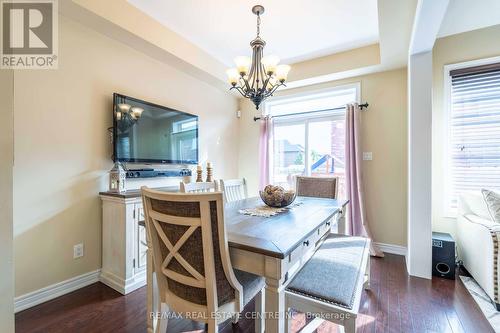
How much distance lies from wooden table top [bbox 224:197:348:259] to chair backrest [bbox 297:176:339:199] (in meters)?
0.68

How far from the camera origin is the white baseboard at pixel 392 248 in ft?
9.68

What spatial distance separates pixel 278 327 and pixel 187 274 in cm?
49

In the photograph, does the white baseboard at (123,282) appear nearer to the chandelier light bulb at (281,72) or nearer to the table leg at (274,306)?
the table leg at (274,306)

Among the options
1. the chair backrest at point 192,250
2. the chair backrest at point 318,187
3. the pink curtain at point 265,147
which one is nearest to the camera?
the chair backrest at point 192,250

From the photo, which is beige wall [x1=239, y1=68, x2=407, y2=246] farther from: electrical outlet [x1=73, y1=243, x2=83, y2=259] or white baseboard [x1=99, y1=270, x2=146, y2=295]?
electrical outlet [x1=73, y1=243, x2=83, y2=259]

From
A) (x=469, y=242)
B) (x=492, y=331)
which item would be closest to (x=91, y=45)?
(x=492, y=331)

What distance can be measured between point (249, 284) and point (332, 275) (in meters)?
0.48

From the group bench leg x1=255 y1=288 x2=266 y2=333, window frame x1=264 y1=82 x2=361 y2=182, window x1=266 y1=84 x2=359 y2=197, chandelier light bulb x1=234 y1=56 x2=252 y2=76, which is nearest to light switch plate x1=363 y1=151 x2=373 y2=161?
window x1=266 y1=84 x2=359 y2=197

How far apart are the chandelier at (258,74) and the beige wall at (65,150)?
4.15 ft

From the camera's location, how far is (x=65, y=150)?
6.63 ft

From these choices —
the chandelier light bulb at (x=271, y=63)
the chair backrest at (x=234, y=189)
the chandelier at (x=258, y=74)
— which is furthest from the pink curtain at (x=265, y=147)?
the chandelier light bulb at (x=271, y=63)

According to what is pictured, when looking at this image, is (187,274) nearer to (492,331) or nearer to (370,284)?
(370,284)

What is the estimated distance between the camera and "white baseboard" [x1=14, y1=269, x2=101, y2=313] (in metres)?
1.77

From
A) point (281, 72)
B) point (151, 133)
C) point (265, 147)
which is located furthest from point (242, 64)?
point (265, 147)
